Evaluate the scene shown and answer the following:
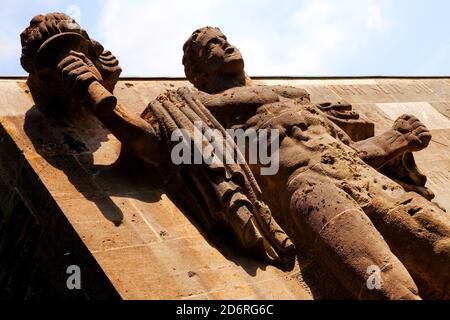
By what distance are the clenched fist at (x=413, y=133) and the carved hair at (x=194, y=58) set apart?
176 cm

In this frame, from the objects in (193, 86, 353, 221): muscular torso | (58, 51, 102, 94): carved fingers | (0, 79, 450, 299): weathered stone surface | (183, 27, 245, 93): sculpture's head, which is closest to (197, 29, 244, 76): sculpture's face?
(183, 27, 245, 93): sculpture's head

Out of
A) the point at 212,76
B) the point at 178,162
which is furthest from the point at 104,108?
the point at 212,76

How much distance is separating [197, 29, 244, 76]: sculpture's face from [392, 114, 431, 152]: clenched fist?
4.79 feet

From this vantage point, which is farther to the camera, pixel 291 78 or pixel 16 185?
pixel 291 78

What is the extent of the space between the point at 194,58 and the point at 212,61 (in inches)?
9.0

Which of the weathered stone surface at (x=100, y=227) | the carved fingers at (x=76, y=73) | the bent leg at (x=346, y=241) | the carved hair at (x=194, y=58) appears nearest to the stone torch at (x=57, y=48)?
the carved fingers at (x=76, y=73)

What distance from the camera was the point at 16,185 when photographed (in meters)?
5.74

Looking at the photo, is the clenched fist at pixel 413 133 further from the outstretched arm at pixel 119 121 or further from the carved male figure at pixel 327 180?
the outstretched arm at pixel 119 121

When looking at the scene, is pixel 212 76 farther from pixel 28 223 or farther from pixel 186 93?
pixel 28 223

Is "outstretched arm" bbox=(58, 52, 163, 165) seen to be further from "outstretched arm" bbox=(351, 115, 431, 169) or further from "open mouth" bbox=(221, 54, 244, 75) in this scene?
"outstretched arm" bbox=(351, 115, 431, 169)

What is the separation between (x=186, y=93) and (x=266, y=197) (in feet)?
3.53

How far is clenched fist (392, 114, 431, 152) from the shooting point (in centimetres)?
650

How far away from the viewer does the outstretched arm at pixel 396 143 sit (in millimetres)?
6465

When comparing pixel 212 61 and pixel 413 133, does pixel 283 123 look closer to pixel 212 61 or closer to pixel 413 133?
pixel 212 61
